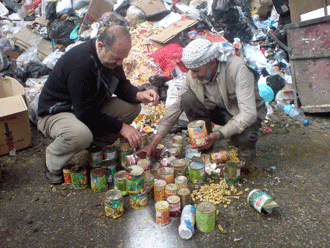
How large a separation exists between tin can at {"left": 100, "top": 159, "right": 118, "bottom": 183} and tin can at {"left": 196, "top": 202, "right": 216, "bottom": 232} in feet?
3.32

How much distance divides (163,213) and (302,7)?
397 centimetres

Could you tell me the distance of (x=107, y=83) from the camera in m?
2.94

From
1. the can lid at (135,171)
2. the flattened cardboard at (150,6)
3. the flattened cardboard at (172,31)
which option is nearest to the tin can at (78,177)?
the can lid at (135,171)

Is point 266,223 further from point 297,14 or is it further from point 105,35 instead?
point 297,14

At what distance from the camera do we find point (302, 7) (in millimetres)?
4445

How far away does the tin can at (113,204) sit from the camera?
2.35 meters

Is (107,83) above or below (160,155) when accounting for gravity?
above

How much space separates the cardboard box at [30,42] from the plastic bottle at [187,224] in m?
6.73

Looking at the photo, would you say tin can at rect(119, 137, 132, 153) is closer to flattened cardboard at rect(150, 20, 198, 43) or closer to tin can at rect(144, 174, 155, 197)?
tin can at rect(144, 174, 155, 197)

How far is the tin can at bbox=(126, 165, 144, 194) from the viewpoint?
2.36 m

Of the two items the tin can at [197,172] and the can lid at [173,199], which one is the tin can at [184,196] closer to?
the can lid at [173,199]

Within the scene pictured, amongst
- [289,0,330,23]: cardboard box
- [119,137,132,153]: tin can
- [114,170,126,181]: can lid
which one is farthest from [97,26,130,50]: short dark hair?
[289,0,330,23]: cardboard box

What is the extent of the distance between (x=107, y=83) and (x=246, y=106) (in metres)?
1.41

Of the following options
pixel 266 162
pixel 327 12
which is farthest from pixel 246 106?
pixel 327 12
